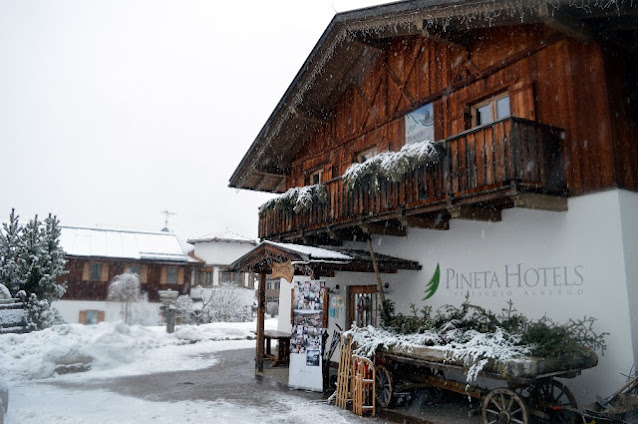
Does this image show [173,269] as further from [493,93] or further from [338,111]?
[493,93]

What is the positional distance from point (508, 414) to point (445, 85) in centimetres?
699

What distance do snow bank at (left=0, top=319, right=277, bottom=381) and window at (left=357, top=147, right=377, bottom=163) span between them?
758 centimetres

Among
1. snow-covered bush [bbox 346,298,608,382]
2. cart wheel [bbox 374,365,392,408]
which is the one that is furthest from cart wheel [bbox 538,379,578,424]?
cart wheel [bbox 374,365,392,408]

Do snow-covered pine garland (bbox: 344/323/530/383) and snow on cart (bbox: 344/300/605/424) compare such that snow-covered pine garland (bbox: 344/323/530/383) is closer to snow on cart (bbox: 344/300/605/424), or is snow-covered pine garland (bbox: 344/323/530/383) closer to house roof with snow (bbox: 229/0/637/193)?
snow on cart (bbox: 344/300/605/424)

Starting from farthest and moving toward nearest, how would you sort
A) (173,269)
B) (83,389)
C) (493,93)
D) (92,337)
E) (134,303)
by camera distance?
(173,269) → (134,303) → (92,337) → (83,389) → (493,93)

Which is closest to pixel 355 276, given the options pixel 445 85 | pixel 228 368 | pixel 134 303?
pixel 228 368

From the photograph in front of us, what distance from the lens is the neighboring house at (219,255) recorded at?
40.1 m

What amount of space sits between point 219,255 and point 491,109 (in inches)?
1316

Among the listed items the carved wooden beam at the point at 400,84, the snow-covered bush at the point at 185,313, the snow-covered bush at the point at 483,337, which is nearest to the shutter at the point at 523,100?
the carved wooden beam at the point at 400,84

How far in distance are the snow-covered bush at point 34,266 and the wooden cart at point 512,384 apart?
487 inches

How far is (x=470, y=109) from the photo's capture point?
1044 centimetres

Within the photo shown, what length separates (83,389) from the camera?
1093 cm

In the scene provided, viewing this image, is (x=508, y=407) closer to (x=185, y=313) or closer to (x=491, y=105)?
(x=491, y=105)

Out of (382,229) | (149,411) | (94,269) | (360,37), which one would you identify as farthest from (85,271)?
(382,229)
